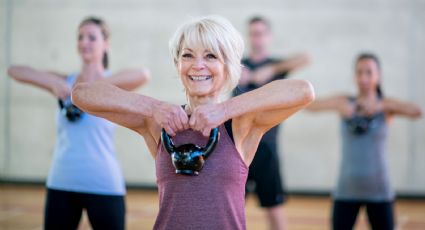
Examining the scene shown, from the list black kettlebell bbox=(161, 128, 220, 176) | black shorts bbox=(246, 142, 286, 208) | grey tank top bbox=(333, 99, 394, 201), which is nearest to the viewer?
black kettlebell bbox=(161, 128, 220, 176)

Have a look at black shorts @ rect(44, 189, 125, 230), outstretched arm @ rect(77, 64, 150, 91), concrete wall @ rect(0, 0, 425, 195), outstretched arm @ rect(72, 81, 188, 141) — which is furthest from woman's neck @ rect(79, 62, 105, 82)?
concrete wall @ rect(0, 0, 425, 195)

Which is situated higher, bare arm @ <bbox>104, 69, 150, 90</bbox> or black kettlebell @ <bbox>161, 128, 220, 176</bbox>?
bare arm @ <bbox>104, 69, 150, 90</bbox>

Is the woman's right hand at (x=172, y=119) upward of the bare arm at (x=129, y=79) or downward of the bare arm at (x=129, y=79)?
downward

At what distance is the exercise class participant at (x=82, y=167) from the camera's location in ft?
12.3

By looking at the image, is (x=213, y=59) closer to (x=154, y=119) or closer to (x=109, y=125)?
(x=154, y=119)

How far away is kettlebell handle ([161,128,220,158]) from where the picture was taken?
2.31m

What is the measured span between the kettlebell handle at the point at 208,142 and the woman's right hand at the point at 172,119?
0.02 meters

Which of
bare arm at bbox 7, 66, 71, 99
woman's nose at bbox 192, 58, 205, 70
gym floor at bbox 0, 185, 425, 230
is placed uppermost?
woman's nose at bbox 192, 58, 205, 70

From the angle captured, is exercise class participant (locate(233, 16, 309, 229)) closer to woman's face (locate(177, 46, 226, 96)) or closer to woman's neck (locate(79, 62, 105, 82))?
woman's neck (locate(79, 62, 105, 82))

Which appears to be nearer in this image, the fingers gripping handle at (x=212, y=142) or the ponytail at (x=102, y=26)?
the fingers gripping handle at (x=212, y=142)

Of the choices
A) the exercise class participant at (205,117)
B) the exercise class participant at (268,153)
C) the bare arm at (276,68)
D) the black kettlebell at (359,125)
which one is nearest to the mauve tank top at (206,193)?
the exercise class participant at (205,117)

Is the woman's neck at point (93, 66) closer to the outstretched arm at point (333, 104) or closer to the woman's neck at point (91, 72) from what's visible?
the woman's neck at point (91, 72)

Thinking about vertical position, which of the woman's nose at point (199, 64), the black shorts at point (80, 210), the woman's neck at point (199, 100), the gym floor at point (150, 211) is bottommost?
the gym floor at point (150, 211)

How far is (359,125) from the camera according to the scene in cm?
466
